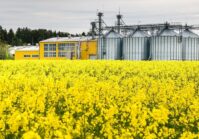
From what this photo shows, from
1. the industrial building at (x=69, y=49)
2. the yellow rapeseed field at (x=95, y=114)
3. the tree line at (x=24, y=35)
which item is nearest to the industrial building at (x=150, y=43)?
the industrial building at (x=69, y=49)

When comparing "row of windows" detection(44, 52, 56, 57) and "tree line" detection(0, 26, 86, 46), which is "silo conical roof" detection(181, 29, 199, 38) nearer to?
"row of windows" detection(44, 52, 56, 57)

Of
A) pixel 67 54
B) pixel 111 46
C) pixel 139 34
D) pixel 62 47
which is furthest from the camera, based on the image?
pixel 62 47

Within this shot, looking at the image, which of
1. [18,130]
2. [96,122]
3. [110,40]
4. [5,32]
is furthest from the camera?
[5,32]

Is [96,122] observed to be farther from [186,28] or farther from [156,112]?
[186,28]

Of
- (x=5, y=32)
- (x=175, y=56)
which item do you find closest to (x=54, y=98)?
(x=175, y=56)

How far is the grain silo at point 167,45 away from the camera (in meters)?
48.2

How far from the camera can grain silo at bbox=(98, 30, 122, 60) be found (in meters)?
52.4

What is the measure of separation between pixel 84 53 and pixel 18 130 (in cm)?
5187

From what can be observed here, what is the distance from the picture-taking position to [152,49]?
49219 millimetres

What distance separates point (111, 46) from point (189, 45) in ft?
28.2

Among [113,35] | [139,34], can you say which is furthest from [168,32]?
[113,35]

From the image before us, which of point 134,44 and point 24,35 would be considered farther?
point 24,35

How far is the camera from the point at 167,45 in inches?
1913

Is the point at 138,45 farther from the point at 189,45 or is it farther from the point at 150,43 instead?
the point at 189,45
